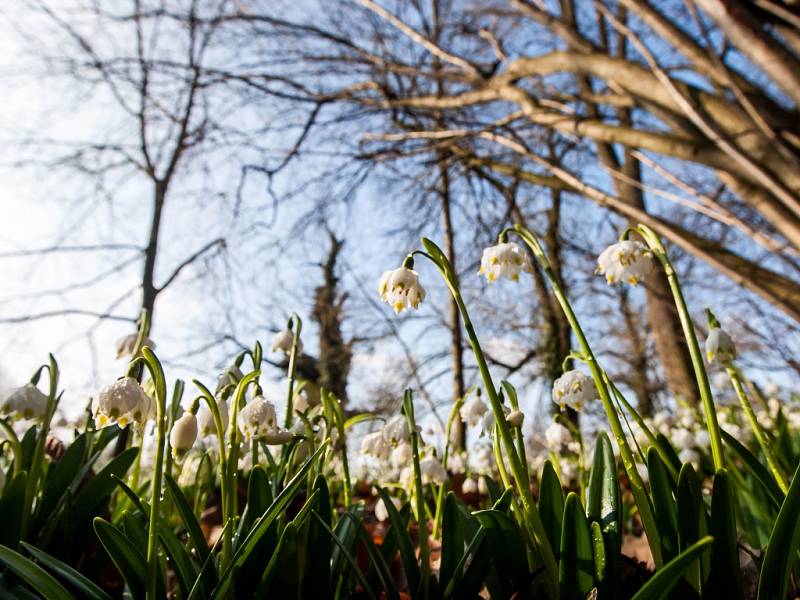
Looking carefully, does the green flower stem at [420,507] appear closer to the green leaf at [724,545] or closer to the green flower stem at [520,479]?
the green flower stem at [520,479]

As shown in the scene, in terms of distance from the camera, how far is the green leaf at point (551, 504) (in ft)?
3.71

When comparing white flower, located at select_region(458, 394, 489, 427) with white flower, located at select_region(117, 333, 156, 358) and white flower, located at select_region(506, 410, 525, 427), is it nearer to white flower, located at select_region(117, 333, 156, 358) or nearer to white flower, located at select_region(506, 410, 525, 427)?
white flower, located at select_region(506, 410, 525, 427)

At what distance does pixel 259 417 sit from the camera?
1227 millimetres

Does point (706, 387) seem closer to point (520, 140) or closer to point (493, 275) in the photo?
point (493, 275)

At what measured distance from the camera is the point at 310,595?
1.06m

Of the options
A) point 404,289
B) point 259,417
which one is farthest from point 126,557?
point 404,289

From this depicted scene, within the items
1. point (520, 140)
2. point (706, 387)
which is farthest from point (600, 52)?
point (706, 387)

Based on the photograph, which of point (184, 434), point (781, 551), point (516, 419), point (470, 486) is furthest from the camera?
point (470, 486)

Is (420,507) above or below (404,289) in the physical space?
below

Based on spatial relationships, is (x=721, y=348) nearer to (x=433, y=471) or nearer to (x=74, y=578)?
(x=433, y=471)

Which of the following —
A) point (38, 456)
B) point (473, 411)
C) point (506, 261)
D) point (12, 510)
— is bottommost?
point (12, 510)

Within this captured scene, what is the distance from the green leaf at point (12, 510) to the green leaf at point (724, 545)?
50.3 inches

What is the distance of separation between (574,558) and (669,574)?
0.21m

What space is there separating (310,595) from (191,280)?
12.7 feet
